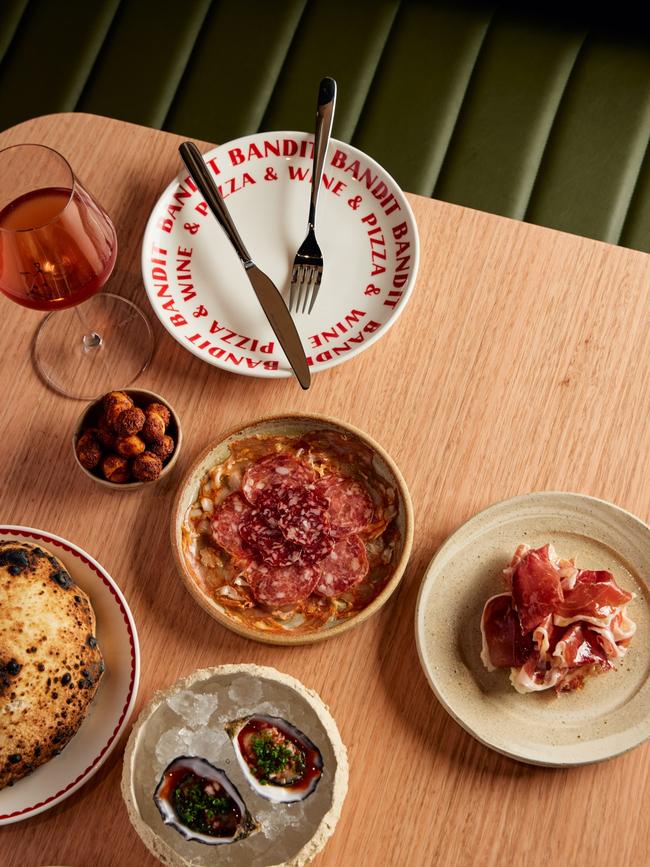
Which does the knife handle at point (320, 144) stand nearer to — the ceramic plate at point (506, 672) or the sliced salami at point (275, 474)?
the sliced salami at point (275, 474)

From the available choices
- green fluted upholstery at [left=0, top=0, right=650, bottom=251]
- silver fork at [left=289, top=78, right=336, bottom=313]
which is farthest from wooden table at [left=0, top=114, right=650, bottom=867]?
green fluted upholstery at [left=0, top=0, right=650, bottom=251]

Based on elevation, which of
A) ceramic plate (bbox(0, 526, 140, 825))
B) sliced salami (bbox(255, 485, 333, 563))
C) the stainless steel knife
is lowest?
ceramic plate (bbox(0, 526, 140, 825))

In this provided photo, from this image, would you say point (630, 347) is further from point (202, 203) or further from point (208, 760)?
point (208, 760)

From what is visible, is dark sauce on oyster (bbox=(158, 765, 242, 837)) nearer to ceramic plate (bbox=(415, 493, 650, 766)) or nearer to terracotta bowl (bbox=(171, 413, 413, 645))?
terracotta bowl (bbox=(171, 413, 413, 645))

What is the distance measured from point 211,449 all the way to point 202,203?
404mm

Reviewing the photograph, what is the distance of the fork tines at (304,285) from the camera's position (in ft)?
4.17

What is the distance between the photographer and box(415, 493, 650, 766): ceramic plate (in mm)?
1092

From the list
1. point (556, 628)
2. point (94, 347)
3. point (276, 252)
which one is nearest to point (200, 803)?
point (556, 628)

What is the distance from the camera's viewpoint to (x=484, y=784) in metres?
1.11

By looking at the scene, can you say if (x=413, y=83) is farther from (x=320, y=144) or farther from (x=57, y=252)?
(x=57, y=252)

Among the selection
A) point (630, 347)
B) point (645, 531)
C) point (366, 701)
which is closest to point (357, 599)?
point (366, 701)

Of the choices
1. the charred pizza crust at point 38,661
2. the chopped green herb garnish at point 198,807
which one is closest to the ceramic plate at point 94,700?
the charred pizza crust at point 38,661

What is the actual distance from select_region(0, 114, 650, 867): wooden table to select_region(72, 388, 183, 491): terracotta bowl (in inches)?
2.1

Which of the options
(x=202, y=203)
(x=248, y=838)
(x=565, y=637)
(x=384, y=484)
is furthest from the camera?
(x=202, y=203)
